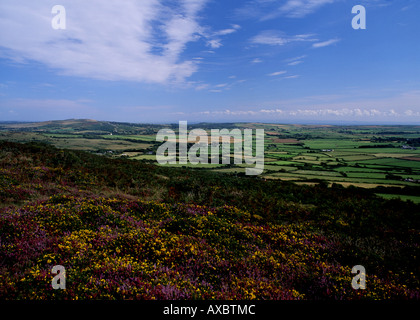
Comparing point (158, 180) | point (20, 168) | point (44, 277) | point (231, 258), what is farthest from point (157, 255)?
point (20, 168)

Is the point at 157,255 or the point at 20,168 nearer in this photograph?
the point at 157,255

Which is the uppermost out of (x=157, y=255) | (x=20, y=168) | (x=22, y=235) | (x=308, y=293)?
(x=20, y=168)

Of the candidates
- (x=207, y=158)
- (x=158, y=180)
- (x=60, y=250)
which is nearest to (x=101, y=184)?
(x=158, y=180)

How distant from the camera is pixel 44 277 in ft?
16.8

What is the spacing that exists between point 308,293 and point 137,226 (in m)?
6.51

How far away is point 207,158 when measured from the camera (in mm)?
65500

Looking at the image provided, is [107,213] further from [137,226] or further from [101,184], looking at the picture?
[101,184]

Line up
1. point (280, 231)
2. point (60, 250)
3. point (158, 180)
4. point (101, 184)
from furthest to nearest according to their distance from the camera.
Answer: point (158, 180) < point (101, 184) < point (280, 231) < point (60, 250)

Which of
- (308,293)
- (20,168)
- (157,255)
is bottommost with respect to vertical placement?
(308,293)

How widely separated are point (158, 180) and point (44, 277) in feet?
46.4

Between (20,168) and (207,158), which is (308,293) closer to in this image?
A: (20,168)
